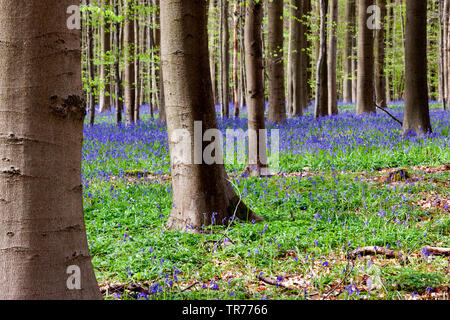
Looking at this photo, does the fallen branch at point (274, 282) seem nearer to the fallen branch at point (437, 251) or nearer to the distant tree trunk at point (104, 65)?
the fallen branch at point (437, 251)

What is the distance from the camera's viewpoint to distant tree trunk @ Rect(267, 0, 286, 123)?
559 inches

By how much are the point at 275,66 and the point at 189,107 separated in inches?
403

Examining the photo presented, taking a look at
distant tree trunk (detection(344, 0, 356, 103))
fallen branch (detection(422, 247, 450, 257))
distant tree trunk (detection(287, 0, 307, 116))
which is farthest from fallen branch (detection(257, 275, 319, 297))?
distant tree trunk (detection(344, 0, 356, 103))

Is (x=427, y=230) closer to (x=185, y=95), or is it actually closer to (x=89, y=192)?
(x=185, y=95)

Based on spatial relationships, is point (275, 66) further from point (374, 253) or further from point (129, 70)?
point (374, 253)

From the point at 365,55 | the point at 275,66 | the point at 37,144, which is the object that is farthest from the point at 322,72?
the point at 37,144

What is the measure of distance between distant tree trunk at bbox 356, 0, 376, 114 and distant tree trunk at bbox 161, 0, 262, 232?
12387 millimetres

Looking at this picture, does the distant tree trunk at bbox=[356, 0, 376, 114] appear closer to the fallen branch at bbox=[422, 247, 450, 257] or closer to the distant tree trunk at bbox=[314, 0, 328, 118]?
the distant tree trunk at bbox=[314, 0, 328, 118]

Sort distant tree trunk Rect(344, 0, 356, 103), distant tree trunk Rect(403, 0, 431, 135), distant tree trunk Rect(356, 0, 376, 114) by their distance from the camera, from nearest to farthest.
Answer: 1. distant tree trunk Rect(403, 0, 431, 135)
2. distant tree trunk Rect(356, 0, 376, 114)
3. distant tree trunk Rect(344, 0, 356, 103)

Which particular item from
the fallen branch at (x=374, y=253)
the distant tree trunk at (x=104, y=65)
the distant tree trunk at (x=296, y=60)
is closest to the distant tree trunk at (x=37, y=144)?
the fallen branch at (x=374, y=253)

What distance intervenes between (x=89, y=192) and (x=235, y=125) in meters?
7.88

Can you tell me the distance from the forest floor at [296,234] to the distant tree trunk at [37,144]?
1.06 m

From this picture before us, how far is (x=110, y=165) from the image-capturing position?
29.8 ft
